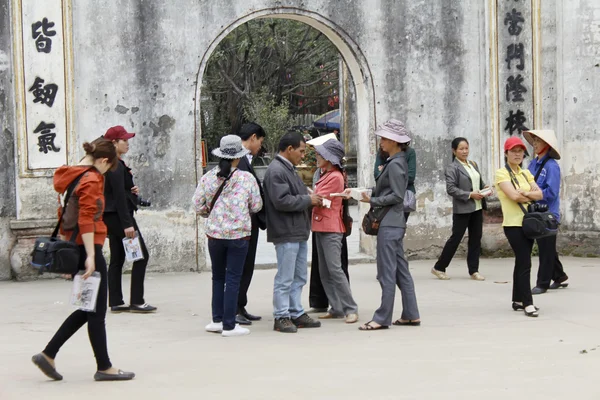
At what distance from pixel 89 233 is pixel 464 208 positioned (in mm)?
5886

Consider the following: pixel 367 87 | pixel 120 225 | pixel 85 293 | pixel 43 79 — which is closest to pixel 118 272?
pixel 120 225

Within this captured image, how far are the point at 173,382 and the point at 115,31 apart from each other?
21.1 ft

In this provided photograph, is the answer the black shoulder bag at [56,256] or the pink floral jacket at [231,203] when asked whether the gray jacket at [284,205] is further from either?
the black shoulder bag at [56,256]

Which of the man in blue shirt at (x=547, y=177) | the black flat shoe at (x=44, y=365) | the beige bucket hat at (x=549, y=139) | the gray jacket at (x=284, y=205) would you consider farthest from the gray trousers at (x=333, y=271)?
the black flat shoe at (x=44, y=365)

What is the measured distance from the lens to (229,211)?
7.78m

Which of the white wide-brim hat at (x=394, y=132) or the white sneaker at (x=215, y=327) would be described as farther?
the white sneaker at (x=215, y=327)

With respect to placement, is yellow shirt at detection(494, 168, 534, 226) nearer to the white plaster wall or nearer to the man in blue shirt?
the man in blue shirt

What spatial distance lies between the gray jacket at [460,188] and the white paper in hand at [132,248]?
3.86m

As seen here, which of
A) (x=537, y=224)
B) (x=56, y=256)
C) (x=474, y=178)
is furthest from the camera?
(x=474, y=178)

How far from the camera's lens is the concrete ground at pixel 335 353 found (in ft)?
19.8

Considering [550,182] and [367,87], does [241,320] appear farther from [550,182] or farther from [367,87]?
[367,87]

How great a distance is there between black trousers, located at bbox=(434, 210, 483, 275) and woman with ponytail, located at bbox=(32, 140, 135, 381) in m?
5.53

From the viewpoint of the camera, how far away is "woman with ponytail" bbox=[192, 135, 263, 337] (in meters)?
7.78

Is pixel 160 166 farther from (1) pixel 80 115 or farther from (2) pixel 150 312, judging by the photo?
(2) pixel 150 312
